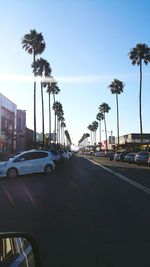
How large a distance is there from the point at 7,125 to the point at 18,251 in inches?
2990

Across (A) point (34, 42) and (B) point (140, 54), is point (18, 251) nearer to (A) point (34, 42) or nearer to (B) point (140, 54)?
(A) point (34, 42)

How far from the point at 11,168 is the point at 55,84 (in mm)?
67988

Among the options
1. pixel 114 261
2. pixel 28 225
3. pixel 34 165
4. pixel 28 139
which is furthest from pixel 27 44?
pixel 114 261

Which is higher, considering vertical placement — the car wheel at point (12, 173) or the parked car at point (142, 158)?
the parked car at point (142, 158)

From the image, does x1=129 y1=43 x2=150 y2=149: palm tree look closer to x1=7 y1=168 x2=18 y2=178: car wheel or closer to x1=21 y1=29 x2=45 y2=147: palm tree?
x1=21 y1=29 x2=45 y2=147: palm tree

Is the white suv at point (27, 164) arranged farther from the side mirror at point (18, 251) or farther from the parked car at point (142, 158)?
the side mirror at point (18, 251)

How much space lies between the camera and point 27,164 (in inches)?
1232

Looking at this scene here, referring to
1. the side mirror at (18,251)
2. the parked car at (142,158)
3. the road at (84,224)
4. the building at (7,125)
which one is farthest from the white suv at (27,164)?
the building at (7,125)

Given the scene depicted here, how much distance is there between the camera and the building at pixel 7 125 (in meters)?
73.0

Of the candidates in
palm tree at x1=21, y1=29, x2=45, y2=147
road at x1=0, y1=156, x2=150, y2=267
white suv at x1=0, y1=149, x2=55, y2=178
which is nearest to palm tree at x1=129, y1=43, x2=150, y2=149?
palm tree at x1=21, y1=29, x2=45, y2=147

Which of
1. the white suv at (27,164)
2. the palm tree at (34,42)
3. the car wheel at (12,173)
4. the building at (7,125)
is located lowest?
the car wheel at (12,173)

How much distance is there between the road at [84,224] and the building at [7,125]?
176ft

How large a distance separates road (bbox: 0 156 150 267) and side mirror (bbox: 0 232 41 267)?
358 centimetres

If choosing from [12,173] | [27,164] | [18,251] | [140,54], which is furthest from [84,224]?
[140,54]
